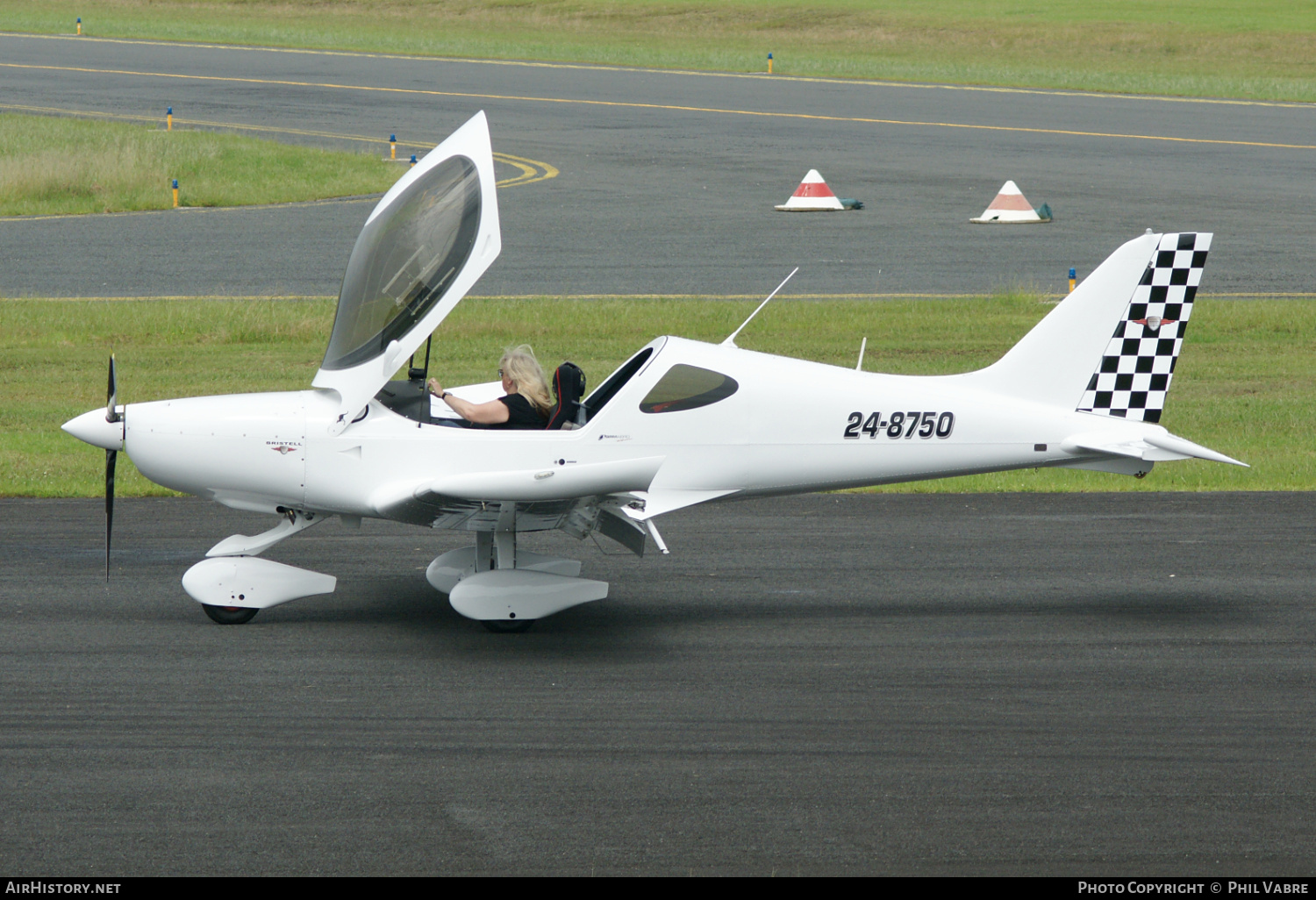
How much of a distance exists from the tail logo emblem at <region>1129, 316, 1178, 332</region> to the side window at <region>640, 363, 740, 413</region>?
2394 mm

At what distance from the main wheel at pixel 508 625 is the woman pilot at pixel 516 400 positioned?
1.07 metres

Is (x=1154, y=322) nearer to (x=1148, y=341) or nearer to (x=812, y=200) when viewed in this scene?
(x=1148, y=341)

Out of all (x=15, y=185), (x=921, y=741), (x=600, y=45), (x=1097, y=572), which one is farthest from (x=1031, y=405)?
(x=600, y=45)

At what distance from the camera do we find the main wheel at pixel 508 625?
325 inches

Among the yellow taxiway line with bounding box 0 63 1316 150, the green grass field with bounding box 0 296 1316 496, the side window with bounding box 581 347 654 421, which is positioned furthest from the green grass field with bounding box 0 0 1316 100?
the side window with bounding box 581 347 654 421

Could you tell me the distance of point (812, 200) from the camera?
26.0m

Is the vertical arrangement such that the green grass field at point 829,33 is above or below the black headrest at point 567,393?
above

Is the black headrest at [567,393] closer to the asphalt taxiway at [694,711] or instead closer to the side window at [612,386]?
the side window at [612,386]

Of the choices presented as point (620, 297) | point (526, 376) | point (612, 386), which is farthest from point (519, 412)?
point (620, 297)

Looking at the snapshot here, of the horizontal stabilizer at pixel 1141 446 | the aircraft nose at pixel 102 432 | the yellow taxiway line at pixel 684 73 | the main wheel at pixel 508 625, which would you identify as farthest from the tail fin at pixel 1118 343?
the yellow taxiway line at pixel 684 73

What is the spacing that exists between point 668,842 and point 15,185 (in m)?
25.9

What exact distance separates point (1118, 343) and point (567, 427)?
10.5 feet

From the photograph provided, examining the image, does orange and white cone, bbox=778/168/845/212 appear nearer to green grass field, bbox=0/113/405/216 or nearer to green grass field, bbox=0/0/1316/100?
green grass field, bbox=0/113/405/216

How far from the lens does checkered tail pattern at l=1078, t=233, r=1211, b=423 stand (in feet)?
28.2
